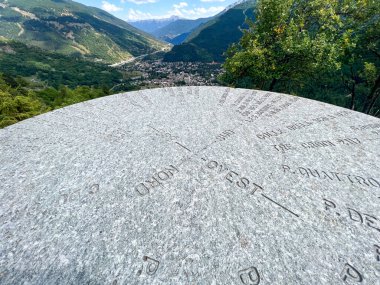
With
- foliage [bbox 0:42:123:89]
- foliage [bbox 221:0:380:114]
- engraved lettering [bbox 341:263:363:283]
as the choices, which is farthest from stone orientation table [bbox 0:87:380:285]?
foliage [bbox 0:42:123:89]

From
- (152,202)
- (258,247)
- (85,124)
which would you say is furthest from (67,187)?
(258,247)

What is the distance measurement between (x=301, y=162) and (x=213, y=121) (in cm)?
252

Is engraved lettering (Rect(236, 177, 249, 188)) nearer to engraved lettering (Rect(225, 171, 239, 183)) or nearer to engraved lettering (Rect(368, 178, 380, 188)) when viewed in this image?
engraved lettering (Rect(225, 171, 239, 183))

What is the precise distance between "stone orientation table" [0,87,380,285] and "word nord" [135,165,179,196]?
30 millimetres

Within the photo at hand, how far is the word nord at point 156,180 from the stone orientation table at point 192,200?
0.10ft

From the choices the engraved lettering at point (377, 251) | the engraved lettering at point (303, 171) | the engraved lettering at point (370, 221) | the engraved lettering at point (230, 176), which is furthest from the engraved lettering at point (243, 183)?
the engraved lettering at point (377, 251)

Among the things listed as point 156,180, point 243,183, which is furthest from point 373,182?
point 156,180

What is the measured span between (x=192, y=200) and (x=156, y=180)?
822 mm

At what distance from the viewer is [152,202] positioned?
12.4 feet

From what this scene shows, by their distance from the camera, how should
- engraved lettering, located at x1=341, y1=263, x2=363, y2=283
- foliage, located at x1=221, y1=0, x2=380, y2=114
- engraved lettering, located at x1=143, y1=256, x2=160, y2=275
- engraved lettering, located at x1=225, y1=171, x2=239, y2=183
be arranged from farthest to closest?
foliage, located at x1=221, y1=0, x2=380, y2=114 → engraved lettering, located at x1=225, y1=171, x2=239, y2=183 → engraved lettering, located at x1=143, y1=256, x2=160, y2=275 → engraved lettering, located at x1=341, y1=263, x2=363, y2=283

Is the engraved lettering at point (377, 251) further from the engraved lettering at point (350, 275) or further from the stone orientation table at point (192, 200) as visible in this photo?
the engraved lettering at point (350, 275)

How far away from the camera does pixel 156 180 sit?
428cm

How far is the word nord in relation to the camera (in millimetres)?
4047

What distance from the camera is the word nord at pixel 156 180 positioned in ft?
13.3
